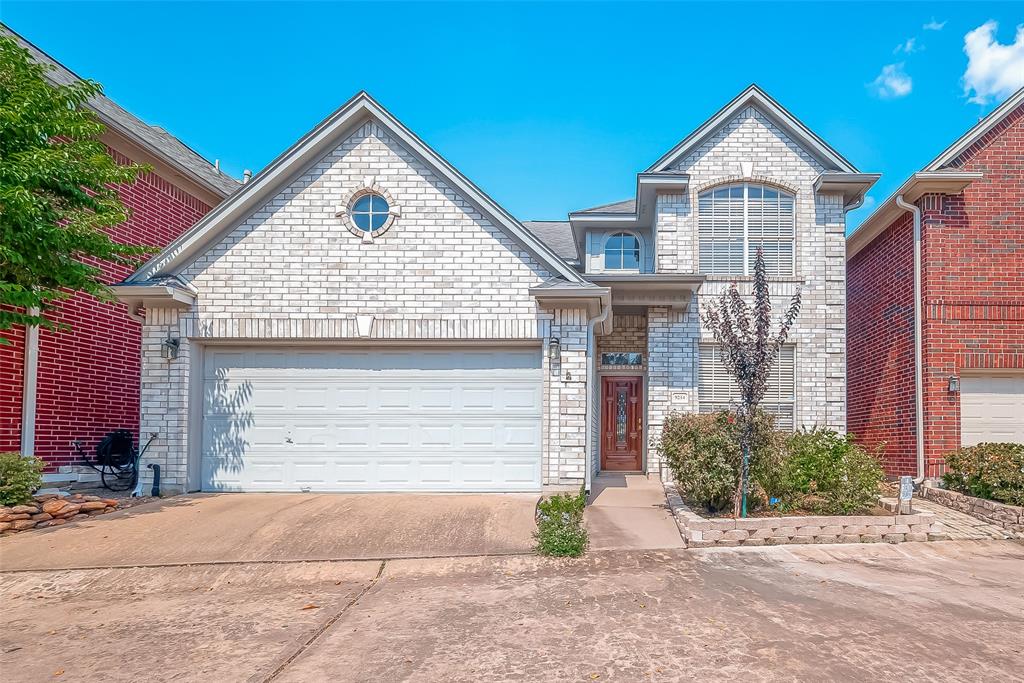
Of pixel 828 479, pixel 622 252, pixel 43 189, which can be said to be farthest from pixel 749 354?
pixel 43 189

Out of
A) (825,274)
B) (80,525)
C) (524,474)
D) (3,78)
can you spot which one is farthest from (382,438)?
(825,274)

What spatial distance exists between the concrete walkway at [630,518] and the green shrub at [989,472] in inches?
167

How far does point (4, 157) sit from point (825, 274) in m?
12.6

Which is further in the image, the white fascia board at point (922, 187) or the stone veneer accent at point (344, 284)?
the white fascia board at point (922, 187)

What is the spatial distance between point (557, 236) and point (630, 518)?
33.7ft

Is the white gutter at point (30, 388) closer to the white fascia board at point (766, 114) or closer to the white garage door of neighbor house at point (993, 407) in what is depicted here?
the white fascia board at point (766, 114)

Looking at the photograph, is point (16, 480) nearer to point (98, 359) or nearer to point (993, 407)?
point (98, 359)

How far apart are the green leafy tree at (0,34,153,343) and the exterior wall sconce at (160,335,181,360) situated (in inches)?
46.3

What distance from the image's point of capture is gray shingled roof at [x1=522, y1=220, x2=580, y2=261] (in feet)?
54.2

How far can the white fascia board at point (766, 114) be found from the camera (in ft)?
42.4

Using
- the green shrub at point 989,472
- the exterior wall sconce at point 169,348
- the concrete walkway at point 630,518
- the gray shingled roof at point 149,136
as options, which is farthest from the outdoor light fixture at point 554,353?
the gray shingled roof at point 149,136

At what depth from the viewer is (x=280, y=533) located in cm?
802

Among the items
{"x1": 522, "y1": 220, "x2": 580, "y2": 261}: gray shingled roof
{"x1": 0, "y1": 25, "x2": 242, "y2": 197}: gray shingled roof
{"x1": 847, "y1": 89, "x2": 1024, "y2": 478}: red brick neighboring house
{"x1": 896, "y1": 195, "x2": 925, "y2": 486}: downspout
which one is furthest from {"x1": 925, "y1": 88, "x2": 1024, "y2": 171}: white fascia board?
{"x1": 0, "y1": 25, "x2": 242, "y2": 197}: gray shingled roof

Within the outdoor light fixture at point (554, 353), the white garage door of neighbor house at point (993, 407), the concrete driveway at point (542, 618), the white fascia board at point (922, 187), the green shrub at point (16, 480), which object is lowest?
the concrete driveway at point (542, 618)
